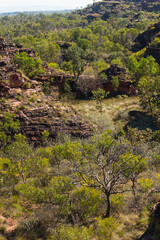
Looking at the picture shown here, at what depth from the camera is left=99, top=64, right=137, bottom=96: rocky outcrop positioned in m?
45.9

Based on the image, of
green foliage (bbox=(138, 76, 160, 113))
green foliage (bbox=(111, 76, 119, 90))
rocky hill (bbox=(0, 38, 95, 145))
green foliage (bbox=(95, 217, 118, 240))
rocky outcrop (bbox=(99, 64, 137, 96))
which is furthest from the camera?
rocky outcrop (bbox=(99, 64, 137, 96))

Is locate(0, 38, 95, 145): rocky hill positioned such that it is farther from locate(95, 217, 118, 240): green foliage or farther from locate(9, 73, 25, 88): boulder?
locate(95, 217, 118, 240): green foliage

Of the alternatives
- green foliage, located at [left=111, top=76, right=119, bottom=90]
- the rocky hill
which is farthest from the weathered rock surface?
green foliage, located at [left=111, top=76, right=119, bottom=90]

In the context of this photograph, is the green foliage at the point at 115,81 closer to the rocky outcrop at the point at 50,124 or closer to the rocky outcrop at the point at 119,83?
the rocky outcrop at the point at 119,83

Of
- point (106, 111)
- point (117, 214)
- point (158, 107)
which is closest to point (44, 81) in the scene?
point (106, 111)

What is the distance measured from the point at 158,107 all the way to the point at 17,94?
999 inches

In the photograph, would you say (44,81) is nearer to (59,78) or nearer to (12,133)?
(59,78)

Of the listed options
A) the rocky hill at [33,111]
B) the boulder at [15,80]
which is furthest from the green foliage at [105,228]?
the boulder at [15,80]

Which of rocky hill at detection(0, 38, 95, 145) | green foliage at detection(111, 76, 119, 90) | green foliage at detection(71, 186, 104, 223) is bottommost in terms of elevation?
green foliage at detection(71, 186, 104, 223)

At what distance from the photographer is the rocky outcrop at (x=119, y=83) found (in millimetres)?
45938

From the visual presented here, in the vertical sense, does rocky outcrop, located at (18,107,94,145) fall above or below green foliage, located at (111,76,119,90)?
below

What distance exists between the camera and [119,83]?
4600cm

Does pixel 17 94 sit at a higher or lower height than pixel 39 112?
higher

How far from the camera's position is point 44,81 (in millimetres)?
40875
